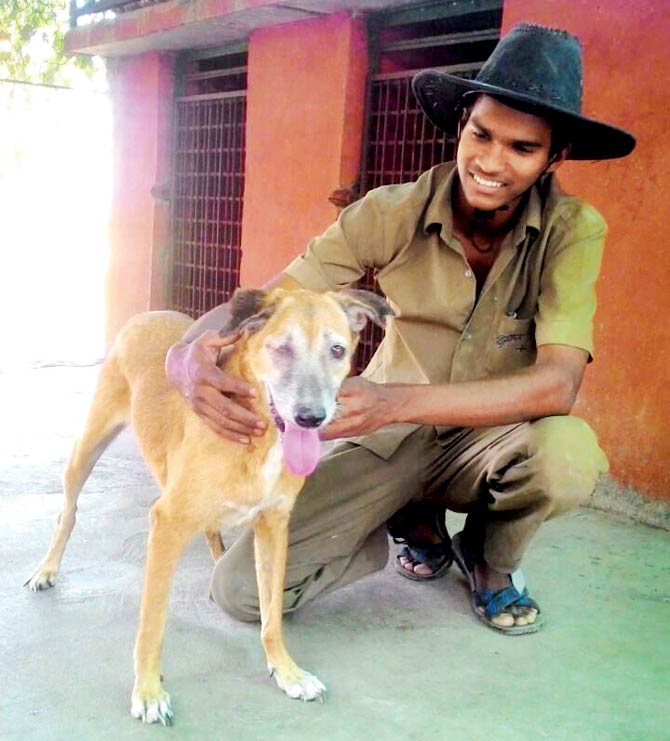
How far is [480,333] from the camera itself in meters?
3.36

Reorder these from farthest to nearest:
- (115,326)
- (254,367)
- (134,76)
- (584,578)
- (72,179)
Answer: (72,179), (115,326), (134,76), (584,578), (254,367)

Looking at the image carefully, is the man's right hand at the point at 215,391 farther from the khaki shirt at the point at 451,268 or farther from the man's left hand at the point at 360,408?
the khaki shirt at the point at 451,268

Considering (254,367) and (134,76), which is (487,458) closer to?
(254,367)

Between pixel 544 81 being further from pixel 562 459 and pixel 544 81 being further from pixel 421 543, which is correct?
pixel 421 543

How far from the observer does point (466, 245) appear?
11.1ft

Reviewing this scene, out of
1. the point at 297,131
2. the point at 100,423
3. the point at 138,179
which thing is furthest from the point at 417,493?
the point at 138,179

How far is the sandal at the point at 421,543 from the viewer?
3.76m

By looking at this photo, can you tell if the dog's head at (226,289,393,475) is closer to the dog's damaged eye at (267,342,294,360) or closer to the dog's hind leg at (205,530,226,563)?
the dog's damaged eye at (267,342,294,360)

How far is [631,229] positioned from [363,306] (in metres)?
2.32

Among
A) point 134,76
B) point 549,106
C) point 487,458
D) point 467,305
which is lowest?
point 487,458

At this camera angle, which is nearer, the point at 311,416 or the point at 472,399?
the point at 311,416

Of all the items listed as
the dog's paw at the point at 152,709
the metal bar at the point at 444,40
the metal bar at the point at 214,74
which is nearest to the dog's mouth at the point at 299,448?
the dog's paw at the point at 152,709

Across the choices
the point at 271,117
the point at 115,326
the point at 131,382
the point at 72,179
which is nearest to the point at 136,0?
the point at 271,117

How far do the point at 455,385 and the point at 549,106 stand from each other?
3.11 feet
